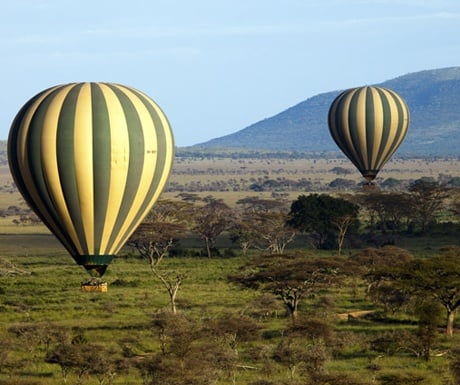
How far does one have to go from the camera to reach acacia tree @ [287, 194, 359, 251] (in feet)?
266

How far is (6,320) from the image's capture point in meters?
48.5

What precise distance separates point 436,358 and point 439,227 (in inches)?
1992

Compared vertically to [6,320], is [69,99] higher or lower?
higher

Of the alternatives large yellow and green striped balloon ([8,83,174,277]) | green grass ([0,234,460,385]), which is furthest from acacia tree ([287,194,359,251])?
large yellow and green striped balloon ([8,83,174,277])

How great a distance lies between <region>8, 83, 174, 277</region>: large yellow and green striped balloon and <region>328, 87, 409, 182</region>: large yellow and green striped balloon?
146 feet

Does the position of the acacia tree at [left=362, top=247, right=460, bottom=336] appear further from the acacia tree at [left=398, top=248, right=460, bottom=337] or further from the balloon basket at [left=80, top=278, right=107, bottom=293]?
the balloon basket at [left=80, top=278, right=107, bottom=293]

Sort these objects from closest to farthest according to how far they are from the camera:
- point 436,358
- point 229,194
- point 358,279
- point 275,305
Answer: point 436,358
point 275,305
point 358,279
point 229,194

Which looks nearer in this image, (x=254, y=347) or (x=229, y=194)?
(x=254, y=347)

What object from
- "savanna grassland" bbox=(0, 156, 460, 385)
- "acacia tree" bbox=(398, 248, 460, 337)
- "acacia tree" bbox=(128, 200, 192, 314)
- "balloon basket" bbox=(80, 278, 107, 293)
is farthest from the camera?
"acacia tree" bbox=(128, 200, 192, 314)

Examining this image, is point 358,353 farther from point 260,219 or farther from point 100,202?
point 260,219

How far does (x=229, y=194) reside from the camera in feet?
572

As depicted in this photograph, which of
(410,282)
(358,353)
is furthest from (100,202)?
(410,282)

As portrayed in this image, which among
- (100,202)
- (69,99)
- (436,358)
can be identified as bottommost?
(436,358)

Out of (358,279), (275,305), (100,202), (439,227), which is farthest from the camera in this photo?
(439,227)
